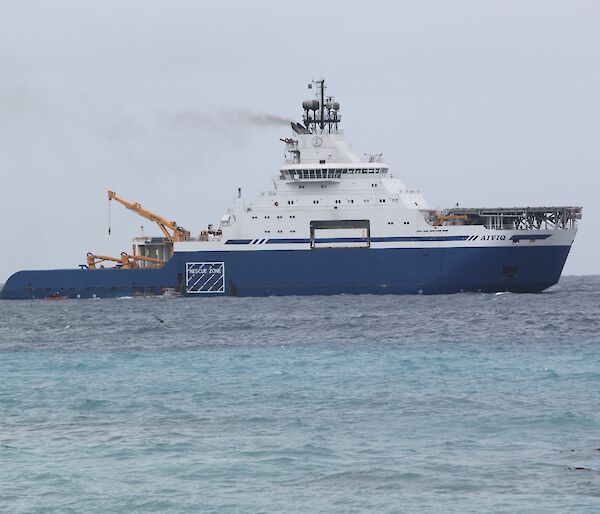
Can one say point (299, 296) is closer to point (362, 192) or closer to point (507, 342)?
point (362, 192)

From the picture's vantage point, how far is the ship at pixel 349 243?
60.1 m

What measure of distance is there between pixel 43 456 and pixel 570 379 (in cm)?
1224

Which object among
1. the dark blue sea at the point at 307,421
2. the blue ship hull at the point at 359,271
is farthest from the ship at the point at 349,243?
the dark blue sea at the point at 307,421

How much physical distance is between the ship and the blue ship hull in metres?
0.06

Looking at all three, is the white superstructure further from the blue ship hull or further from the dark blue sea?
the dark blue sea

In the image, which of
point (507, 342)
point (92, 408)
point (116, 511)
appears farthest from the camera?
point (507, 342)

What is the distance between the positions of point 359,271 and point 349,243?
1.63 m

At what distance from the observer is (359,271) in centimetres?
6125

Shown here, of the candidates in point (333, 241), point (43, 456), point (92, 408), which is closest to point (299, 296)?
point (333, 241)

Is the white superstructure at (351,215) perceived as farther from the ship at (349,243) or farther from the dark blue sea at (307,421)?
the dark blue sea at (307,421)

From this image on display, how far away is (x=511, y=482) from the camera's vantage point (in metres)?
15.2

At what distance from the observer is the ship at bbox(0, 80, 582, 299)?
197 ft

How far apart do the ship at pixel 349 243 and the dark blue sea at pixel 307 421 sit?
822 inches

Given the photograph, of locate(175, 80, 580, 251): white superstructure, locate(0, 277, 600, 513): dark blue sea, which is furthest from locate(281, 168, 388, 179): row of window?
locate(0, 277, 600, 513): dark blue sea
